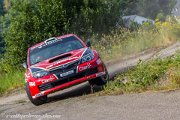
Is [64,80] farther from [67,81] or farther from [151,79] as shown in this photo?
[151,79]

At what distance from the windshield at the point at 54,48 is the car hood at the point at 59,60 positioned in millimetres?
736

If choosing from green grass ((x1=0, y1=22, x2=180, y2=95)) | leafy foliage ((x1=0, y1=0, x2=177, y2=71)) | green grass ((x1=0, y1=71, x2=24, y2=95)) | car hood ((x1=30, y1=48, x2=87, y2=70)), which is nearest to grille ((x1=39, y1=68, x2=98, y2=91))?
car hood ((x1=30, y1=48, x2=87, y2=70))

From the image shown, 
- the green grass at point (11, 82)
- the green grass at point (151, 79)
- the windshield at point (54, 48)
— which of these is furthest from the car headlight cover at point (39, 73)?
the green grass at point (11, 82)

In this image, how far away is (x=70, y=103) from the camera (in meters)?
9.99

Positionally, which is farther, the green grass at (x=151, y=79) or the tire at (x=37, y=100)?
the tire at (x=37, y=100)

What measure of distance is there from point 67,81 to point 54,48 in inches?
76.4

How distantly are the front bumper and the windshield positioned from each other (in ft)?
4.06

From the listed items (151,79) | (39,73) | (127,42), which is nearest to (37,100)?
(39,73)

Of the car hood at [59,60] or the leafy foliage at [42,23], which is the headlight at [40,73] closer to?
the car hood at [59,60]

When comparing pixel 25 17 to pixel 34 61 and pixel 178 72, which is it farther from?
pixel 178 72

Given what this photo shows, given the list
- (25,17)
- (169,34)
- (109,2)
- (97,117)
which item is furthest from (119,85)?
(109,2)

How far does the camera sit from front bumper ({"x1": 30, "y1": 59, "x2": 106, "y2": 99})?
1084 centimetres

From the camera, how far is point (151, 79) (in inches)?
386

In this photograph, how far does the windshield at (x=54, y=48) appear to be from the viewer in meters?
12.2
